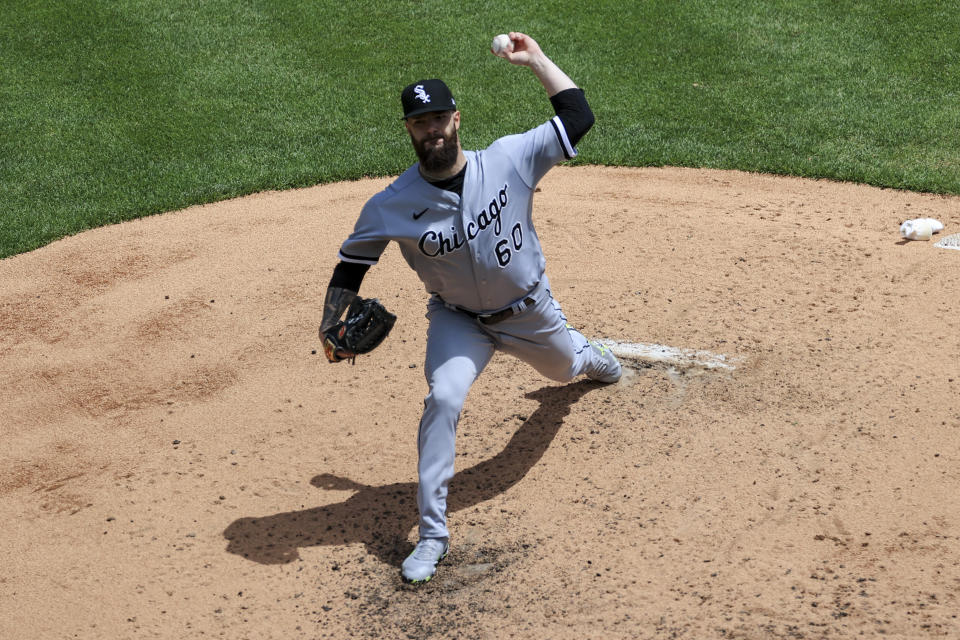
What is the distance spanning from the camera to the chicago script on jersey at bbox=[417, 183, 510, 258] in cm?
441

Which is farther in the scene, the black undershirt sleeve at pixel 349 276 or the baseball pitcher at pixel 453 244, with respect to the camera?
the black undershirt sleeve at pixel 349 276

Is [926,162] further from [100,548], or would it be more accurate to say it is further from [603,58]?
[100,548]

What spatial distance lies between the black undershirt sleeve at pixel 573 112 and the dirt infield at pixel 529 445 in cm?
172

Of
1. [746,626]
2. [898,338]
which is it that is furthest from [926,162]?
[746,626]

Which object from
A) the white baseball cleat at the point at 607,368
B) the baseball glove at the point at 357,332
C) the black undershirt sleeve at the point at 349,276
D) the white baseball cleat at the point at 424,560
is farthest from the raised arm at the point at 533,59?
the white baseball cleat at the point at 424,560

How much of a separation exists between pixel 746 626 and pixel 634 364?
→ 217cm

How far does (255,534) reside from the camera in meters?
4.84

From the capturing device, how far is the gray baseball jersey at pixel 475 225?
443cm

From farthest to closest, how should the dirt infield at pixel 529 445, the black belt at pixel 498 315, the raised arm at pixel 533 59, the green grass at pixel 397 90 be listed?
the green grass at pixel 397 90 → the black belt at pixel 498 315 → the raised arm at pixel 533 59 → the dirt infield at pixel 529 445

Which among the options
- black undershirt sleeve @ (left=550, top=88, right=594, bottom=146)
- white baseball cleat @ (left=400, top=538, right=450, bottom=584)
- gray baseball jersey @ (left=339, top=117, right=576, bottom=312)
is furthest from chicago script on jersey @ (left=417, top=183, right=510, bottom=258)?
white baseball cleat @ (left=400, top=538, right=450, bottom=584)

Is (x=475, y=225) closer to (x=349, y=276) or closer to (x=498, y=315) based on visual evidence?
(x=498, y=315)

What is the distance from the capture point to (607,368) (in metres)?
5.58

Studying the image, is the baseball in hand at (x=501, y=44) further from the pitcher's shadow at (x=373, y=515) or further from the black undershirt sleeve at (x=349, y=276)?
the pitcher's shadow at (x=373, y=515)

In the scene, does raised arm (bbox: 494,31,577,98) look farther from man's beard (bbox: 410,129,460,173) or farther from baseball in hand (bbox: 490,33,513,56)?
man's beard (bbox: 410,129,460,173)
